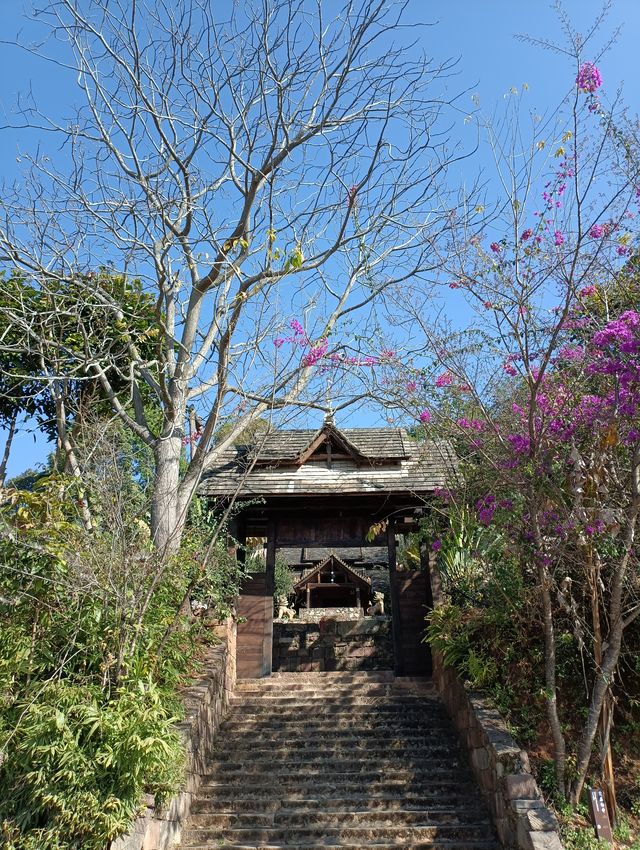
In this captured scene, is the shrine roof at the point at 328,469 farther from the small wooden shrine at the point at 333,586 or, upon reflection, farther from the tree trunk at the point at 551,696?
the small wooden shrine at the point at 333,586

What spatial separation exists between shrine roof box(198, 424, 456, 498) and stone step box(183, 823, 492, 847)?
5211 mm

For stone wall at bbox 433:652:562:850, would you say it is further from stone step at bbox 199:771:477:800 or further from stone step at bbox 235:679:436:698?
stone step at bbox 235:679:436:698

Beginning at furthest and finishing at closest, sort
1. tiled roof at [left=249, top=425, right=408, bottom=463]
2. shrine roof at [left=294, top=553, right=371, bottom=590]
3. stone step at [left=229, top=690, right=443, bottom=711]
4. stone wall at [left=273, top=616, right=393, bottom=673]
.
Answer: shrine roof at [left=294, top=553, right=371, bottom=590] → stone wall at [left=273, top=616, right=393, bottom=673] → tiled roof at [left=249, top=425, right=408, bottom=463] → stone step at [left=229, top=690, right=443, bottom=711]

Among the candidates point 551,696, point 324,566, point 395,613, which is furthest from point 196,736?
point 324,566

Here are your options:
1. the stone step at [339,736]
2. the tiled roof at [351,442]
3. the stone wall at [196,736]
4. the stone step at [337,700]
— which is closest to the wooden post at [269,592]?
Result: the stone wall at [196,736]

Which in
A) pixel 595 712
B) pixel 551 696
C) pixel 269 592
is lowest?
pixel 595 712

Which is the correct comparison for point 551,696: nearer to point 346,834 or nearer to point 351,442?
point 346,834

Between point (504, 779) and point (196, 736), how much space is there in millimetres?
3364

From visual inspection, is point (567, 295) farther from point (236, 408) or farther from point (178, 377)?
point (178, 377)

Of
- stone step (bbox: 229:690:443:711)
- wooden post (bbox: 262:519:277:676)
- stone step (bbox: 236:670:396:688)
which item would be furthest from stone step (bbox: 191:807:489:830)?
wooden post (bbox: 262:519:277:676)

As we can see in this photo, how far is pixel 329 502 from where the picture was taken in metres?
11.4

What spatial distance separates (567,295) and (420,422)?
8.79 ft

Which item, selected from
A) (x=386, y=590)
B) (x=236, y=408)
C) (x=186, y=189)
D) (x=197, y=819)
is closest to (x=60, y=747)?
(x=197, y=819)

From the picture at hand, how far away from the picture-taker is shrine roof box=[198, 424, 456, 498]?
436 inches
